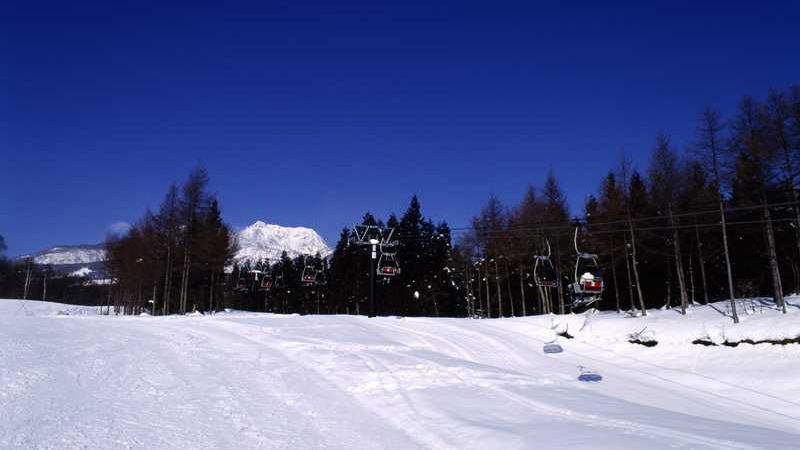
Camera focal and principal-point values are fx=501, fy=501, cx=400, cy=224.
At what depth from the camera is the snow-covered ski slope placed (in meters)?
7.82

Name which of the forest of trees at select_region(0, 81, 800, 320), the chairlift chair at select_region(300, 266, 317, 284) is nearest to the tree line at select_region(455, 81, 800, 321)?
the forest of trees at select_region(0, 81, 800, 320)

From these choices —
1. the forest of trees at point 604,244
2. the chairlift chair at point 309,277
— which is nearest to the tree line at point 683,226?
the forest of trees at point 604,244

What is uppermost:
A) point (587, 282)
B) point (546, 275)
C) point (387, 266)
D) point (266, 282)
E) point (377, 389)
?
point (387, 266)

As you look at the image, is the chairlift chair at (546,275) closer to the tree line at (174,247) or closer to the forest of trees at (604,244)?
the forest of trees at (604,244)

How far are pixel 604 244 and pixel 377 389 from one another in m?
28.1

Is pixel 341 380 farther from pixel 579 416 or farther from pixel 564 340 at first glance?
pixel 564 340

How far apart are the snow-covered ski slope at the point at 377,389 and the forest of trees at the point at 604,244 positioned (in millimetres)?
5903

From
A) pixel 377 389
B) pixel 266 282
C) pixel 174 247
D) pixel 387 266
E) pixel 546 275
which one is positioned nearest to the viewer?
pixel 377 389

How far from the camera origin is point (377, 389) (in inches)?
461

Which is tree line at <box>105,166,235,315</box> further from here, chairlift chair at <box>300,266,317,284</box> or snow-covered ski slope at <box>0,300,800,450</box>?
Result: snow-covered ski slope at <box>0,300,800,450</box>

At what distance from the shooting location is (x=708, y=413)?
13.1m

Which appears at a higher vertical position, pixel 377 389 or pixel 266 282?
pixel 266 282

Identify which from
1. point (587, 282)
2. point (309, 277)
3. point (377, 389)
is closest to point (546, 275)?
point (587, 282)

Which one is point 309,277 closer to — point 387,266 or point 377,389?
point 387,266
